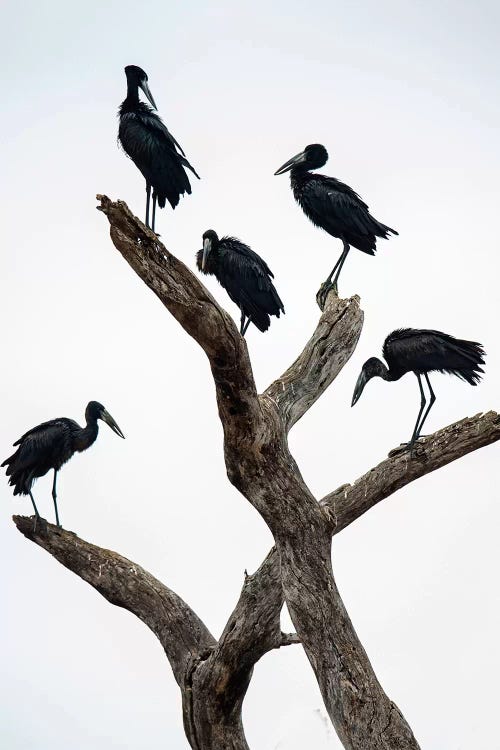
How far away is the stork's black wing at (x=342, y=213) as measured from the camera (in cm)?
1062

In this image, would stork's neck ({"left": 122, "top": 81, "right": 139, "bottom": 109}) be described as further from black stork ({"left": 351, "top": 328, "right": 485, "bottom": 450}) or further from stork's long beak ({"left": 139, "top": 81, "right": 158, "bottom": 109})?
black stork ({"left": 351, "top": 328, "right": 485, "bottom": 450})

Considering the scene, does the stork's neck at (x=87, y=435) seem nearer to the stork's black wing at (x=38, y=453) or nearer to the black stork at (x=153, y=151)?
the stork's black wing at (x=38, y=453)

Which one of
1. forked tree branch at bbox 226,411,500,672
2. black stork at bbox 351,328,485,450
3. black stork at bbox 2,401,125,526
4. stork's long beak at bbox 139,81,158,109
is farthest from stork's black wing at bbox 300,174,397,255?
black stork at bbox 2,401,125,526

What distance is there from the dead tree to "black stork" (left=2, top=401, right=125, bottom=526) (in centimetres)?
98

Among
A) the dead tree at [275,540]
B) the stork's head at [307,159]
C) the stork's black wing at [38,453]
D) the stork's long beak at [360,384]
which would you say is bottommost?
the dead tree at [275,540]

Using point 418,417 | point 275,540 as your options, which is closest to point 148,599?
point 275,540

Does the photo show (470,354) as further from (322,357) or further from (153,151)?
(153,151)

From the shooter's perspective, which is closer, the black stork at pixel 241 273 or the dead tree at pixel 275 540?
the dead tree at pixel 275 540

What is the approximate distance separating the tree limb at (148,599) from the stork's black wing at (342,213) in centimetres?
372

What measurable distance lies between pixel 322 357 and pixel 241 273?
1256mm

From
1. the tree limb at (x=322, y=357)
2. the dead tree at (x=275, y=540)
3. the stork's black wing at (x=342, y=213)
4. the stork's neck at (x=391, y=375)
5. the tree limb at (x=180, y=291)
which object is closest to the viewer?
the tree limb at (x=180, y=291)

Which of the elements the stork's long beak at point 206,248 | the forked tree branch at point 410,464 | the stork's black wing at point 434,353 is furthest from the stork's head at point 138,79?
the forked tree branch at point 410,464

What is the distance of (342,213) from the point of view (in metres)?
10.6

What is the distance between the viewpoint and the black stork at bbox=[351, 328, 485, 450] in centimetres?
952
